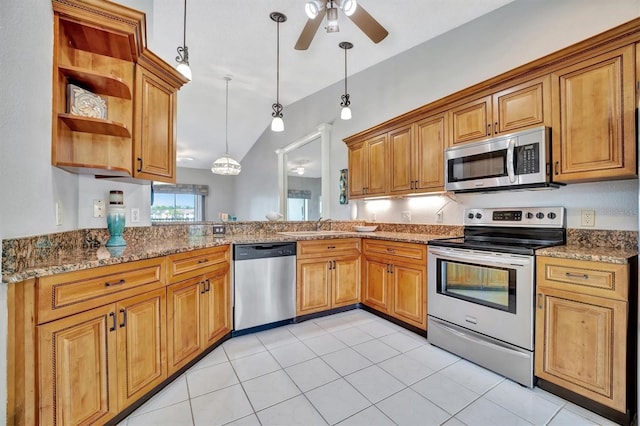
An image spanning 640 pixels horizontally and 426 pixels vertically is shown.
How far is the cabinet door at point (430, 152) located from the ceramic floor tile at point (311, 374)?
1876mm

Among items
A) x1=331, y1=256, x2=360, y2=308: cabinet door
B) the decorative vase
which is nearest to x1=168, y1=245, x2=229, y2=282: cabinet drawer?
the decorative vase

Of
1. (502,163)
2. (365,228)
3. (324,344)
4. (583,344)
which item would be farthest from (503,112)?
(324,344)

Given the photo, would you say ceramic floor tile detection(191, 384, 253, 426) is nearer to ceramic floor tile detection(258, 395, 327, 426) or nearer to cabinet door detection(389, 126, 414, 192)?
ceramic floor tile detection(258, 395, 327, 426)

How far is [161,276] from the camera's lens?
5.84 ft

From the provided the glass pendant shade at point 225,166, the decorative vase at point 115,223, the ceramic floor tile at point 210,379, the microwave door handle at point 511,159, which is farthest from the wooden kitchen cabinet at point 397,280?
the glass pendant shade at point 225,166

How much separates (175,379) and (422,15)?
3717 mm

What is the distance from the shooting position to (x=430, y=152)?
283 cm

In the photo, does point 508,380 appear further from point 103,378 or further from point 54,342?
point 54,342

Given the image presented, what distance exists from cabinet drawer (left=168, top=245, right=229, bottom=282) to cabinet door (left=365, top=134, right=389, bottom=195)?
1.89 metres

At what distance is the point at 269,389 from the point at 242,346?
2.21 feet

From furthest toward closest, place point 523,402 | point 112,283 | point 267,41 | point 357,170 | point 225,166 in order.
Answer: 1. point 225,166
2. point 357,170
3. point 267,41
4. point 523,402
5. point 112,283

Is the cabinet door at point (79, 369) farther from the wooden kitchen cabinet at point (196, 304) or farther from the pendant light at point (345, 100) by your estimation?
the pendant light at point (345, 100)

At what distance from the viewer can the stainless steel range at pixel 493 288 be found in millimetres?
1861

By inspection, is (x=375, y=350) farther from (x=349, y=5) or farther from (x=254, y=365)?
(x=349, y=5)
